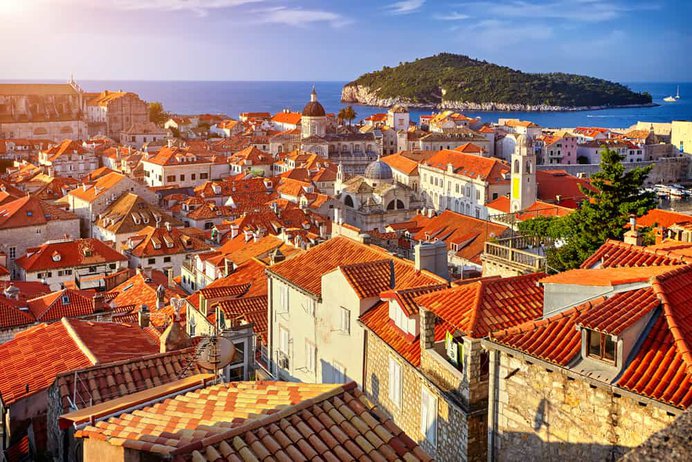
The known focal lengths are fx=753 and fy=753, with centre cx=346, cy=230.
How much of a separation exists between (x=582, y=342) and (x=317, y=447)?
9.58 feet

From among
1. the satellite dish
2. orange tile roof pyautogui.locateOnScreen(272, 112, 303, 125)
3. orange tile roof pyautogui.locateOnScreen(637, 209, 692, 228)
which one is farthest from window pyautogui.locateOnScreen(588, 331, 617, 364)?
orange tile roof pyautogui.locateOnScreen(272, 112, 303, 125)

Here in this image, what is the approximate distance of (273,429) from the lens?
17.4 feet

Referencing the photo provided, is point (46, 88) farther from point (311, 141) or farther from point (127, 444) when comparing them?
point (127, 444)

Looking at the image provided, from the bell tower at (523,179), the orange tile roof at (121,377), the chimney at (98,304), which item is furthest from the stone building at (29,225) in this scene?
the orange tile roof at (121,377)

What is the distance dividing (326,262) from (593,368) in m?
8.17

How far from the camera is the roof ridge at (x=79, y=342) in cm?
1068

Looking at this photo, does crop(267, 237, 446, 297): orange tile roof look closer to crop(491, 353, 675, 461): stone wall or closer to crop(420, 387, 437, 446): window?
crop(420, 387, 437, 446): window

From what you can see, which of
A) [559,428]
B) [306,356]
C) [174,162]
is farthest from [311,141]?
[559,428]

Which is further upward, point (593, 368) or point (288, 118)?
point (288, 118)

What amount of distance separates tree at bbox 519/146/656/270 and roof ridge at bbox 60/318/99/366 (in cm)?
892

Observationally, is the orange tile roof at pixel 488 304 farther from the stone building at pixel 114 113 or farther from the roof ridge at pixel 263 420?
the stone building at pixel 114 113

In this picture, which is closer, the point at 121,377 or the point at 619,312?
the point at 619,312

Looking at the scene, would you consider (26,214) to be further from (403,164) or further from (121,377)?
(121,377)

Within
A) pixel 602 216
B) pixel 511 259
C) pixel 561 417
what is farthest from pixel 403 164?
pixel 561 417
